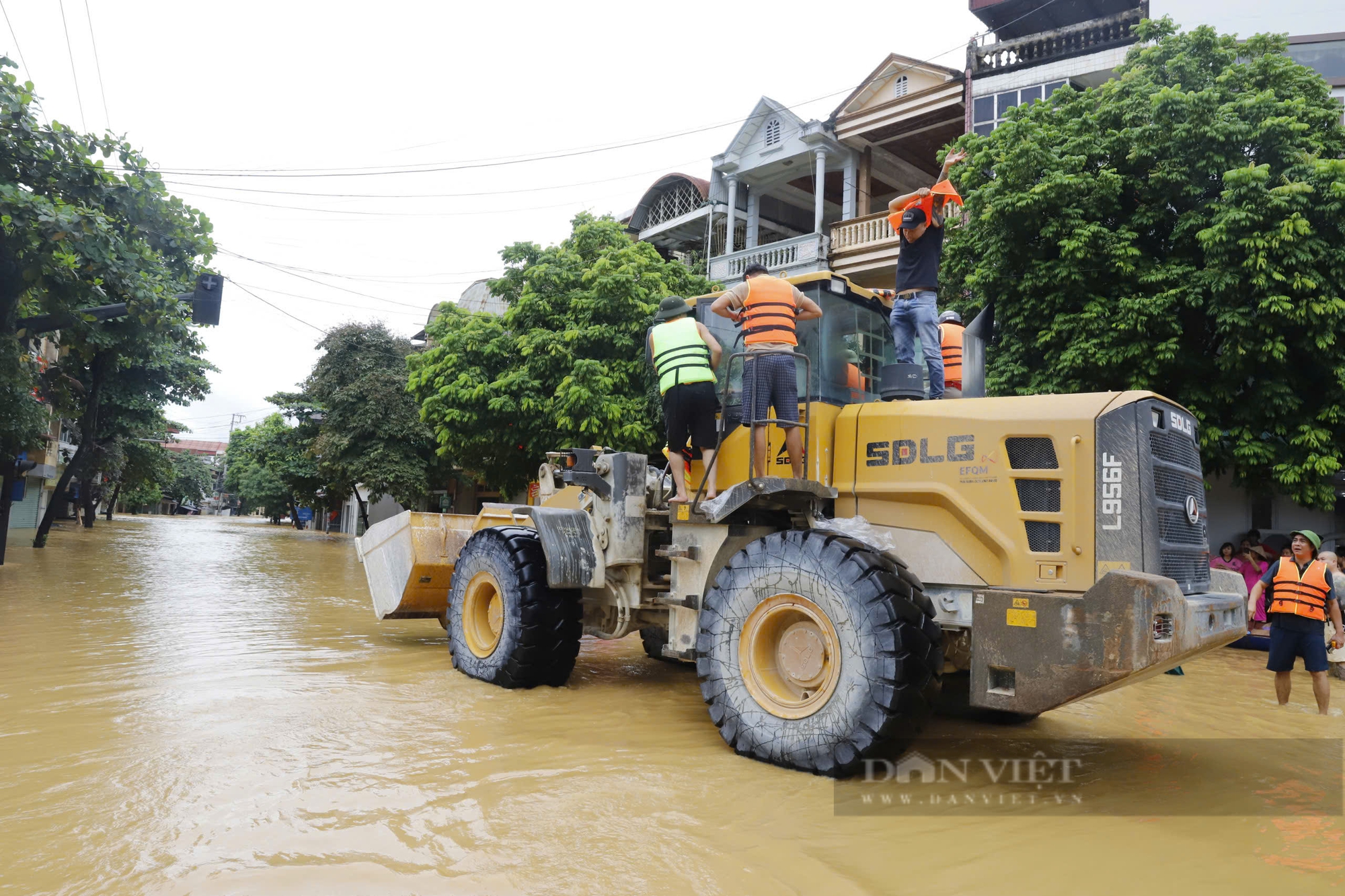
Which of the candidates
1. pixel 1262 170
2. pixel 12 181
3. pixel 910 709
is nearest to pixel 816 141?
pixel 1262 170

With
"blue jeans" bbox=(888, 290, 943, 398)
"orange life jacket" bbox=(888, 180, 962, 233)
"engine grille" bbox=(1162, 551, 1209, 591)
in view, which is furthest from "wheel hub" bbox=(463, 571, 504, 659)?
"engine grille" bbox=(1162, 551, 1209, 591)

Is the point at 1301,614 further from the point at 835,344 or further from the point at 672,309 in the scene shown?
the point at 672,309

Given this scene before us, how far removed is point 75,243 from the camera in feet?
36.6

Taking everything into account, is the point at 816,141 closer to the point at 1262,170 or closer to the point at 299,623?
the point at 1262,170

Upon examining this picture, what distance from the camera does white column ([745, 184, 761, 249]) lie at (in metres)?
24.0

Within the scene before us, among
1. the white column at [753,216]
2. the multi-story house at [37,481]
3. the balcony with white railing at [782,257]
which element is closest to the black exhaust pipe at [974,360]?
the balcony with white railing at [782,257]

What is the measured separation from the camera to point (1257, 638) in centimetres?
1145

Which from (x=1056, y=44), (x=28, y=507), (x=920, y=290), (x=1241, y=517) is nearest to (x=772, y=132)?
(x=1056, y=44)

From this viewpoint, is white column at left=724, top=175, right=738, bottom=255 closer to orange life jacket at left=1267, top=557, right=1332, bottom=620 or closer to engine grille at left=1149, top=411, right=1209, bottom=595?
orange life jacket at left=1267, top=557, right=1332, bottom=620

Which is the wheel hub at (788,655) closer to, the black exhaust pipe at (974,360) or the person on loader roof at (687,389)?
the person on loader roof at (687,389)

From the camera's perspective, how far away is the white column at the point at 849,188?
21.7 meters

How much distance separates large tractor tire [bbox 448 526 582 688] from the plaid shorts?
7.36 feet

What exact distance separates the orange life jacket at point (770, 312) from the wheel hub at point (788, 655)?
5.12ft

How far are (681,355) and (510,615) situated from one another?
235 centimetres
